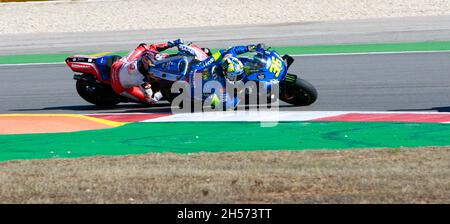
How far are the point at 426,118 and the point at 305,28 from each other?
13.2 metres

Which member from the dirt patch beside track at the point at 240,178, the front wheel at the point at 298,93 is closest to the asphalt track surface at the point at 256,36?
the front wheel at the point at 298,93

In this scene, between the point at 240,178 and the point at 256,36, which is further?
the point at 256,36

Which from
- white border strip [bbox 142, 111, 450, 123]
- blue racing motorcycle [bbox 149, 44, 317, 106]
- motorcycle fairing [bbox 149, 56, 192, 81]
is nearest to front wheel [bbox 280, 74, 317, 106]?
blue racing motorcycle [bbox 149, 44, 317, 106]

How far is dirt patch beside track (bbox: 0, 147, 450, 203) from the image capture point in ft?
27.7

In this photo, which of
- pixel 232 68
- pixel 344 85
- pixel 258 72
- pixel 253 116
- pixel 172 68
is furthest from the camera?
pixel 344 85

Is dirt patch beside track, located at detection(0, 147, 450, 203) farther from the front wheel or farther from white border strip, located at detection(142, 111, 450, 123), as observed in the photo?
the front wheel

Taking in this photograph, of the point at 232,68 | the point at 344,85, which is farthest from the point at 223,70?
the point at 344,85

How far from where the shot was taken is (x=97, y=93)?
1573 cm

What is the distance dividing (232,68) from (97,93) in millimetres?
2463

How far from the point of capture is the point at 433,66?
18.5 m

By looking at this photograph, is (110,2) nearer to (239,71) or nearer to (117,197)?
(239,71)

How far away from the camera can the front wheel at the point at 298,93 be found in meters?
14.8

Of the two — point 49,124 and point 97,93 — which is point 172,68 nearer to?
point 97,93

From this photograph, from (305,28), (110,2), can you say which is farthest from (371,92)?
(110,2)
